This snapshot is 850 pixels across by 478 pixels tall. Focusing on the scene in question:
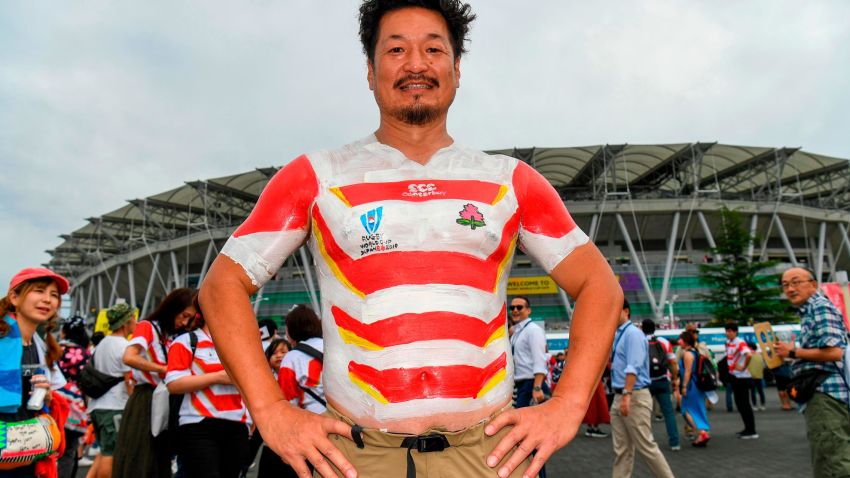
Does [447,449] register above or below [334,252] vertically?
below

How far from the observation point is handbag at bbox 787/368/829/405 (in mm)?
4516

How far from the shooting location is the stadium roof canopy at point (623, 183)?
4159 centimetres

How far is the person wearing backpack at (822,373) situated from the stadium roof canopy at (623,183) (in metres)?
35.1

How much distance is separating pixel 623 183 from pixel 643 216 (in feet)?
11.8

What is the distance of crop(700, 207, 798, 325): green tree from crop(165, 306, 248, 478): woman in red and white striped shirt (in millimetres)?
36324

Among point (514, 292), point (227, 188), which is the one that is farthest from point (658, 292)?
point (227, 188)

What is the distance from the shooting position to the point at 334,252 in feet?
5.23

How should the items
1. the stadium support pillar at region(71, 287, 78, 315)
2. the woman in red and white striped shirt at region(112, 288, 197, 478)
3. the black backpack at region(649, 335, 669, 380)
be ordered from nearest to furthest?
the woman in red and white striped shirt at region(112, 288, 197, 478)
the black backpack at region(649, 335, 669, 380)
the stadium support pillar at region(71, 287, 78, 315)

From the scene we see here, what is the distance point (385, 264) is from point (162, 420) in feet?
12.6

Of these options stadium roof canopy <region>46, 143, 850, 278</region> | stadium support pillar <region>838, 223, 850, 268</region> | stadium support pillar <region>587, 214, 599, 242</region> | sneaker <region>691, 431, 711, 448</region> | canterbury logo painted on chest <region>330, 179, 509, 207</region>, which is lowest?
sneaker <region>691, 431, 711, 448</region>

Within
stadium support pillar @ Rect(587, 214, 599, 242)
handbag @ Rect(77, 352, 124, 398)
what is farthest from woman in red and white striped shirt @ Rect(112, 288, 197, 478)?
stadium support pillar @ Rect(587, 214, 599, 242)

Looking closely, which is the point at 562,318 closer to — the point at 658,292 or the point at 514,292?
the point at 514,292

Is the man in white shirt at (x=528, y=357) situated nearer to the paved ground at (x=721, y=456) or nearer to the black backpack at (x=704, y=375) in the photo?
the paved ground at (x=721, y=456)

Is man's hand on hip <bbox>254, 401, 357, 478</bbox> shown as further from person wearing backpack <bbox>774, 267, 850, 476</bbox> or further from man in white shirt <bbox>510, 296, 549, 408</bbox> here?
man in white shirt <bbox>510, 296, 549, 408</bbox>
